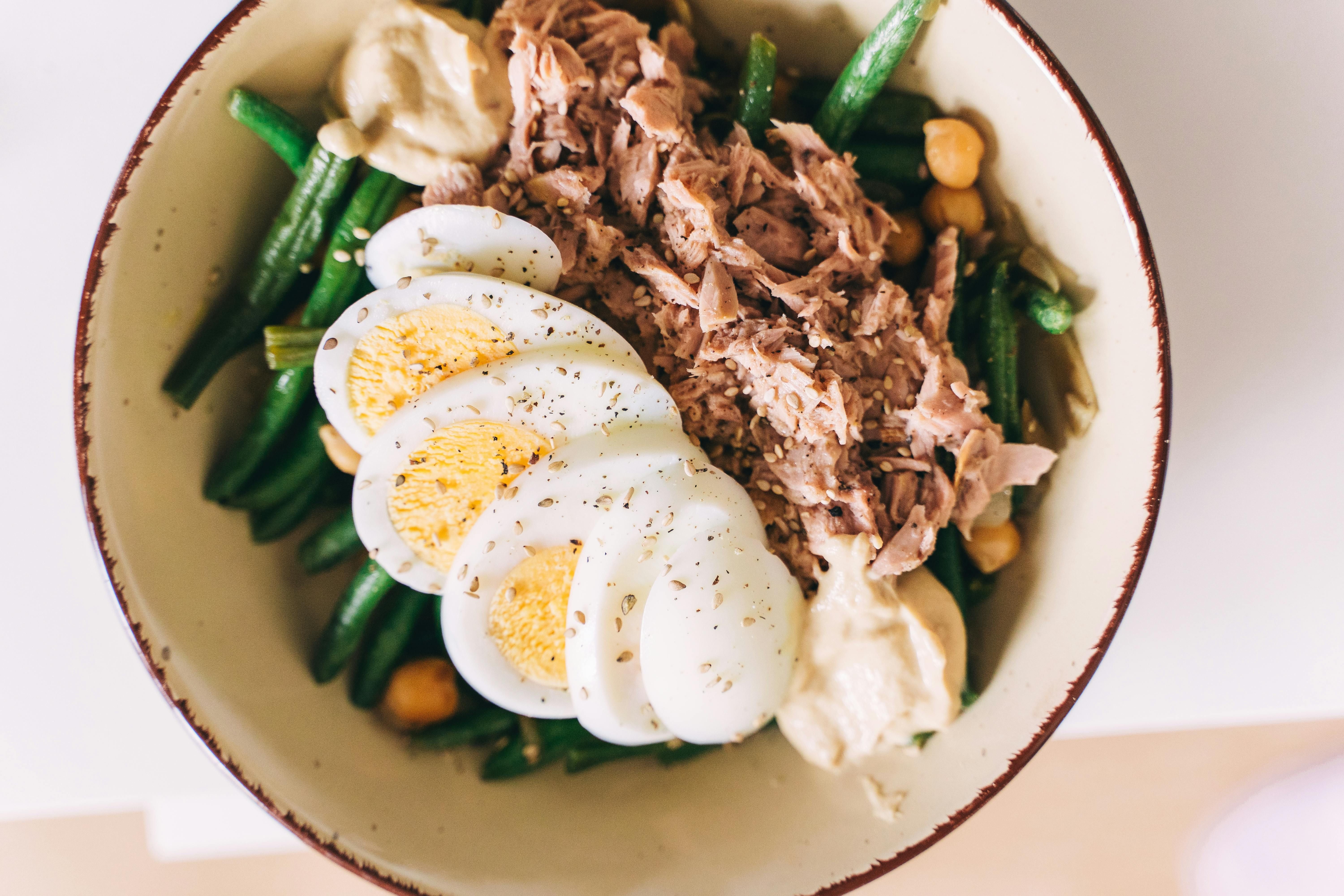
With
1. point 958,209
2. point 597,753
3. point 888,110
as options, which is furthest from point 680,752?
point 888,110

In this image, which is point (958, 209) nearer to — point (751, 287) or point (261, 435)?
point (751, 287)

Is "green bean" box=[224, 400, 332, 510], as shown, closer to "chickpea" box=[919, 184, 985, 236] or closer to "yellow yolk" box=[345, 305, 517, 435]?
"yellow yolk" box=[345, 305, 517, 435]

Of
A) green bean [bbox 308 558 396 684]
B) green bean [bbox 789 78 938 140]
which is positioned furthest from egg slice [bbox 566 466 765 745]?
green bean [bbox 789 78 938 140]

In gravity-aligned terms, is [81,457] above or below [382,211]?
below

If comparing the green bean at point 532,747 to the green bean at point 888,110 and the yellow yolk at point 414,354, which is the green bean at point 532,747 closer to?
the yellow yolk at point 414,354

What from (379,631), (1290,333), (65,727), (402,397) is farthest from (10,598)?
(1290,333)

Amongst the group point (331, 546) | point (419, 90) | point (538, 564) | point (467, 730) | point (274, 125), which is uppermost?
point (419, 90)

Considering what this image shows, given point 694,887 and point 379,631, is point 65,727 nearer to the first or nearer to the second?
point 379,631
